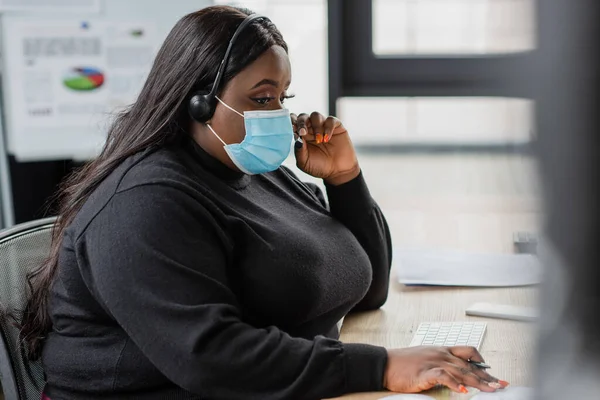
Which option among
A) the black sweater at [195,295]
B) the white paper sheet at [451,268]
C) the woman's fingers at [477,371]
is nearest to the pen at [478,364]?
the woman's fingers at [477,371]

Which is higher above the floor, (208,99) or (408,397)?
(208,99)

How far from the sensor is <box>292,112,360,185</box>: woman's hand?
150 centimetres

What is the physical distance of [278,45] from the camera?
1230mm

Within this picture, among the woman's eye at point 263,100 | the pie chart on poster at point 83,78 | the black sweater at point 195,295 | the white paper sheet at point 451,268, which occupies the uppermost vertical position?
the woman's eye at point 263,100

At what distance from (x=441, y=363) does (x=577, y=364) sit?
0.86m

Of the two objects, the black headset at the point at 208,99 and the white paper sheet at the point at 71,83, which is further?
the white paper sheet at the point at 71,83

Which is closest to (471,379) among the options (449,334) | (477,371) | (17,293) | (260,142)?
(477,371)

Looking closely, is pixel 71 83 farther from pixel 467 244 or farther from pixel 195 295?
pixel 195 295

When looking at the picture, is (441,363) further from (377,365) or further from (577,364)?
(577,364)

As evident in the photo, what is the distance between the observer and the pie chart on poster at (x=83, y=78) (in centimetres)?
230

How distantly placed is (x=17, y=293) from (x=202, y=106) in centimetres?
45

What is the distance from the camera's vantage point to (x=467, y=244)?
195 cm

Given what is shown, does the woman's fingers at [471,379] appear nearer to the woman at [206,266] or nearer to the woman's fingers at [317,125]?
the woman at [206,266]

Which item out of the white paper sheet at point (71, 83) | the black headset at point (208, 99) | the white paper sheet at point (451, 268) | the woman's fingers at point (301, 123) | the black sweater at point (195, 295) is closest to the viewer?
the black sweater at point (195, 295)
